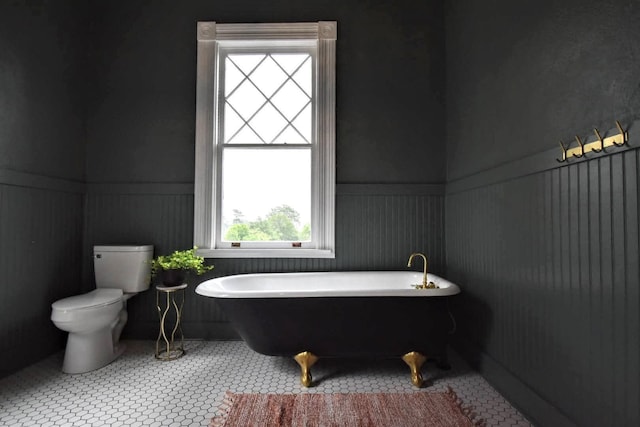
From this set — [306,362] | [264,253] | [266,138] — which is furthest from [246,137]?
[306,362]

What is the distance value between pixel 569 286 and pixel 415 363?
36.8 inches

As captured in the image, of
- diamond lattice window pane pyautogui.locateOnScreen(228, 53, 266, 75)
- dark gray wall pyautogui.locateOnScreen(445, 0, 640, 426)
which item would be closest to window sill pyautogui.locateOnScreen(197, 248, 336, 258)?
dark gray wall pyautogui.locateOnScreen(445, 0, 640, 426)

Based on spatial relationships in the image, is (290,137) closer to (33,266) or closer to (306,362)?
(306,362)

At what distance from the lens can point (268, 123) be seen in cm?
277

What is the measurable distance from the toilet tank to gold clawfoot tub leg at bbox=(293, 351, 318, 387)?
138cm

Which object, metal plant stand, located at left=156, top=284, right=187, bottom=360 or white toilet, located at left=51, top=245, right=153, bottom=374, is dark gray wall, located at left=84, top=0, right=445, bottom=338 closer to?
white toilet, located at left=51, top=245, right=153, bottom=374

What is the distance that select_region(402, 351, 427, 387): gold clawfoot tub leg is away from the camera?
1856 millimetres

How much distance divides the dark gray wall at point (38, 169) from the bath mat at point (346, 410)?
4.96ft

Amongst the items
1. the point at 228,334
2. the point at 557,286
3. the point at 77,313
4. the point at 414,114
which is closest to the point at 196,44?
the point at 414,114

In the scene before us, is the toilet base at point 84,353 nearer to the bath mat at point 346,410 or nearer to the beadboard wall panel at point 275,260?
the beadboard wall panel at point 275,260

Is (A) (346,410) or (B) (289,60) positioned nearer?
(A) (346,410)

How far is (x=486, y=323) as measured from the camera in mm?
1970

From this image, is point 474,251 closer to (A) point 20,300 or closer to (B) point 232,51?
(B) point 232,51

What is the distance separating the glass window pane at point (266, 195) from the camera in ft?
8.93
